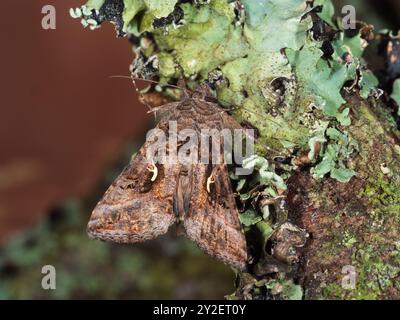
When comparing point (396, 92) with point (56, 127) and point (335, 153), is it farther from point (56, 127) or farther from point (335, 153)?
point (56, 127)

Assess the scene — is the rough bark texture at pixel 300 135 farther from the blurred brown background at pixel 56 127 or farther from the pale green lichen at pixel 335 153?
the blurred brown background at pixel 56 127

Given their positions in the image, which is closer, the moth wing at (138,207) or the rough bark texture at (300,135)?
the rough bark texture at (300,135)

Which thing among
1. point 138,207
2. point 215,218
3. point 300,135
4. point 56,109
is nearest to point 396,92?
point 300,135

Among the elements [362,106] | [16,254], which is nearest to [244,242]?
[362,106]

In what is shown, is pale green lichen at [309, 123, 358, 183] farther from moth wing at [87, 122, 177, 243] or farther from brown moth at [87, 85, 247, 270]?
moth wing at [87, 122, 177, 243]

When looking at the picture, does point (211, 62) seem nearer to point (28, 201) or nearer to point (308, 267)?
point (308, 267)

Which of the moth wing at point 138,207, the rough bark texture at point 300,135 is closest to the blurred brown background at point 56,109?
the moth wing at point 138,207
